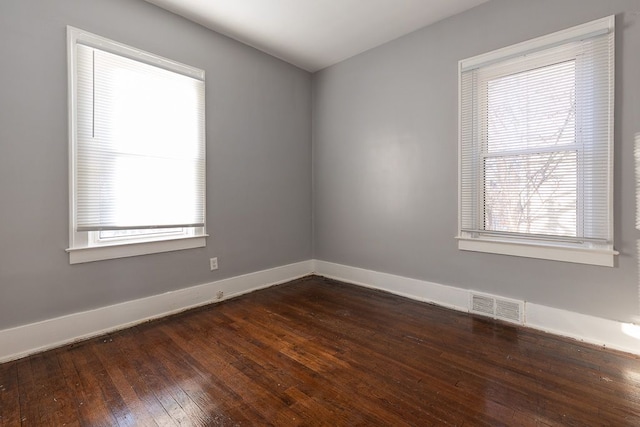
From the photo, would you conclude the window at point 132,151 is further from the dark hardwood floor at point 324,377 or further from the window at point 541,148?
the window at point 541,148

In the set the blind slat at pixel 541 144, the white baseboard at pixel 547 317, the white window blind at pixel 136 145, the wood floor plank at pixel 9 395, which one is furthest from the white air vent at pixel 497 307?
the wood floor plank at pixel 9 395

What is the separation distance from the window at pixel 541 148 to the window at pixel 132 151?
8.59 ft

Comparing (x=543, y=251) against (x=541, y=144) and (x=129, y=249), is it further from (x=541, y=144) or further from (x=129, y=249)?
(x=129, y=249)

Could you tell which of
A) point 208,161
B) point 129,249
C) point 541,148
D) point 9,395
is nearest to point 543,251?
point 541,148

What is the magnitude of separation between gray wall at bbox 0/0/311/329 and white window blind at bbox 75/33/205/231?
0.12 meters

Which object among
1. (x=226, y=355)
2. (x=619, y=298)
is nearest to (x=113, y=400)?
(x=226, y=355)

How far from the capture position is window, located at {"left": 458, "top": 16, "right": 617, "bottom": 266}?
217 centimetres

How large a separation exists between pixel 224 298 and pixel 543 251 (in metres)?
2.98

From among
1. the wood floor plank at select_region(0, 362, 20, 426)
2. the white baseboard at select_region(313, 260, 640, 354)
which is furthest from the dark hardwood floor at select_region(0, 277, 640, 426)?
the white baseboard at select_region(313, 260, 640, 354)

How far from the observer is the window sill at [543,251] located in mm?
2164

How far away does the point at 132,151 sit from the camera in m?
2.54

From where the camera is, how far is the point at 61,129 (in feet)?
7.23

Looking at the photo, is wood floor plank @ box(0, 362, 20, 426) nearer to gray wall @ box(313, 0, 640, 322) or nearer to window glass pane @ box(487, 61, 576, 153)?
gray wall @ box(313, 0, 640, 322)

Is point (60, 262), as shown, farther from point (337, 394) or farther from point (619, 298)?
point (619, 298)
